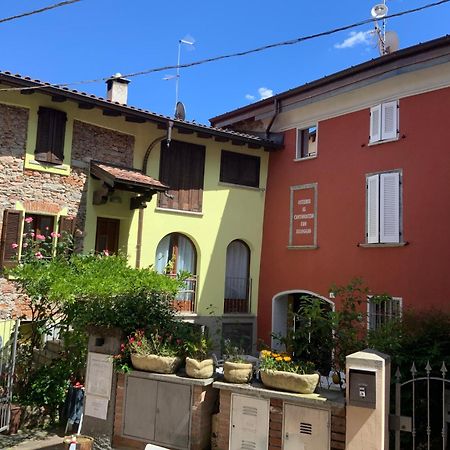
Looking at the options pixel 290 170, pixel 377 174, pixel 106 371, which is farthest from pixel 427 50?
pixel 106 371

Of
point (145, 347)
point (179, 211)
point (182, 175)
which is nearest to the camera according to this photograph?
point (145, 347)

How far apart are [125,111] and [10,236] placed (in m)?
3.86

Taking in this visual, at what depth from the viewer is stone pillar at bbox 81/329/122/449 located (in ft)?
20.9

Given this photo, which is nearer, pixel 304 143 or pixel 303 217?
pixel 303 217

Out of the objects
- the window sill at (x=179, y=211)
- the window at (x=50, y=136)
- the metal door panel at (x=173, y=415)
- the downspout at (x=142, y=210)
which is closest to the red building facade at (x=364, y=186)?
→ the window sill at (x=179, y=211)

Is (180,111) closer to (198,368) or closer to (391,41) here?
(391,41)

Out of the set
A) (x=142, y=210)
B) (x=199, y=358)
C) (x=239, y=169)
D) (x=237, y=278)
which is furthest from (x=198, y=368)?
(x=239, y=169)

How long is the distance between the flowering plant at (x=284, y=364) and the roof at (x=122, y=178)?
6.43 m

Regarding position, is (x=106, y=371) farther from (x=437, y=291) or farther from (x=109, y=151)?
(x=437, y=291)

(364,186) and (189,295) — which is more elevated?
(364,186)

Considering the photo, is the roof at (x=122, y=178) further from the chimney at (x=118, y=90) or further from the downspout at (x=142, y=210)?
the chimney at (x=118, y=90)

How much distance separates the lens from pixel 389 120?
12.1 meters

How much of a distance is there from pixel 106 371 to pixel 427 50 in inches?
394

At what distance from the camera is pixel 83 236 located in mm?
11391
